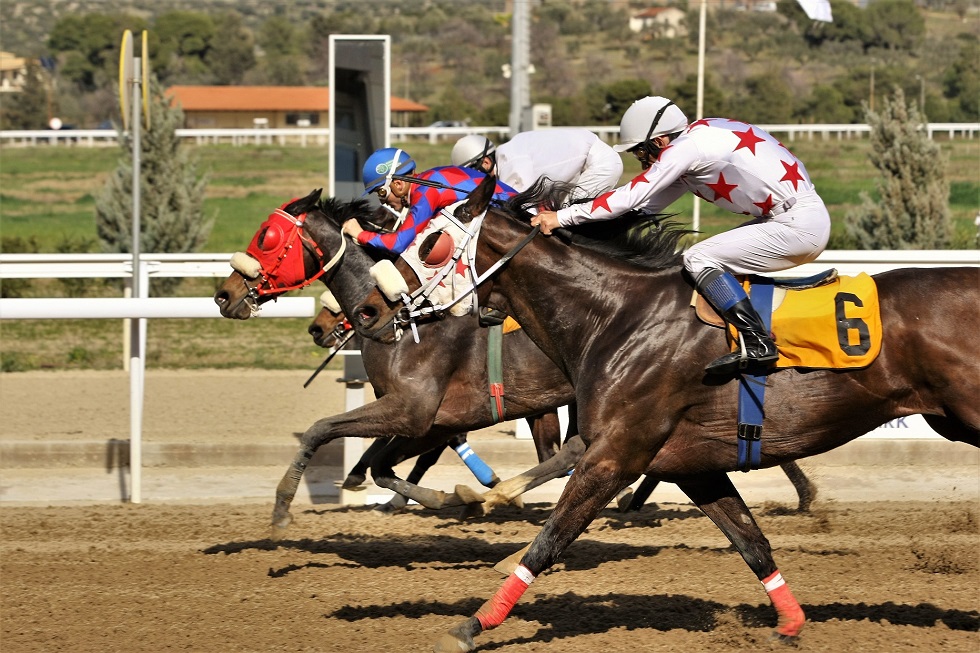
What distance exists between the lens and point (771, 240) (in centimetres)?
432

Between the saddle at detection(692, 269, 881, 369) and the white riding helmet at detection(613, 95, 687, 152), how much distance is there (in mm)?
642

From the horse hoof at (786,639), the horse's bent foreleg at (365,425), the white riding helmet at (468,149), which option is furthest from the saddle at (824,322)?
the white riding helmet at (468,149)

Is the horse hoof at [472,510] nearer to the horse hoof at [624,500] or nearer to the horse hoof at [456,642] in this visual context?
the horse hoof at [624,500]

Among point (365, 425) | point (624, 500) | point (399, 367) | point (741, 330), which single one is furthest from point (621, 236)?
point (624, 500)

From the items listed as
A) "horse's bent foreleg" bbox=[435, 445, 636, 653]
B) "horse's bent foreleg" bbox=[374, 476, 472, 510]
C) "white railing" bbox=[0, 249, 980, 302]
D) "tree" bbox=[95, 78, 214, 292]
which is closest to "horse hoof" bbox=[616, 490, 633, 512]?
"horse's bent foreleg" bbox=[374, 476, 472, 510]

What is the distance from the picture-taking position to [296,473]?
18.0ft

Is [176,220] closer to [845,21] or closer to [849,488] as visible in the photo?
[849,488]

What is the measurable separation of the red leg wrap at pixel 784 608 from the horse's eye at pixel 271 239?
8.82 feet

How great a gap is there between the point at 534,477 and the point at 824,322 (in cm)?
196

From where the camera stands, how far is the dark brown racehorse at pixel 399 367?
5.56 meters

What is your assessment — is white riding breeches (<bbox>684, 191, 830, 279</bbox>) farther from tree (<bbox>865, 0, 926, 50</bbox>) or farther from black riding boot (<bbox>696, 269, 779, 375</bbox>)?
tree (<bbox>865, 0, 926, 50</bbox>)

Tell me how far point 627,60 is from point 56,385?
165 ft

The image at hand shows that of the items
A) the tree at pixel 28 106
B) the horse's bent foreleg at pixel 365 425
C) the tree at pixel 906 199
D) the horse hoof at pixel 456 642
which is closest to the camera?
the horse hoof at pixel 456 642

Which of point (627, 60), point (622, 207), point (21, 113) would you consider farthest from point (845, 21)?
point (622, 207)
